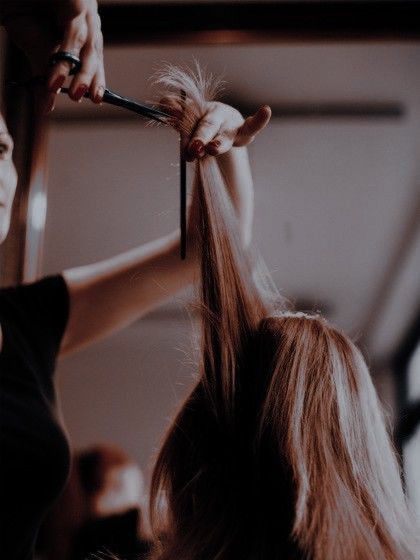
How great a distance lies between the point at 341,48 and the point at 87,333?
0.55 metres

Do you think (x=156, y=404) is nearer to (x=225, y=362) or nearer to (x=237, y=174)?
(x=225, y=362)

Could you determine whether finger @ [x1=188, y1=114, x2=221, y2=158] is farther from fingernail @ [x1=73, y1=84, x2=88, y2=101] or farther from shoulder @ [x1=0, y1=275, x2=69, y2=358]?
shoulder @ [x1=0, y1=275, x2=69, y2=358]

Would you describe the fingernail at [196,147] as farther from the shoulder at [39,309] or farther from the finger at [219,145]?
the shoulder at [39,309]

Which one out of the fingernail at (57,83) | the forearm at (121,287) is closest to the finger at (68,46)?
the fingernail at (57,83)

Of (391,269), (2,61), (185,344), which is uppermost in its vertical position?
(2,61)

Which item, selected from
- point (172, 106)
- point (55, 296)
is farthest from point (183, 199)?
point (55, 296)

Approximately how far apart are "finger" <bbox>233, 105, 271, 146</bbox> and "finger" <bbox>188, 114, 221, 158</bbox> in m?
0.03

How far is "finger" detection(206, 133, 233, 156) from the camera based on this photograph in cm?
58

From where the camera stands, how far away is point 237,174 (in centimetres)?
65

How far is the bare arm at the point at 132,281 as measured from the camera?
66 centimetres

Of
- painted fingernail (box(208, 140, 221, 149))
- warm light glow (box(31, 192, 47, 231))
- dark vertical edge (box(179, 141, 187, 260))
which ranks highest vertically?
painted fingernail (box(208, 140, 221, 149))

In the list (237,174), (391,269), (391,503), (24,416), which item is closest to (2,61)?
(237,174)

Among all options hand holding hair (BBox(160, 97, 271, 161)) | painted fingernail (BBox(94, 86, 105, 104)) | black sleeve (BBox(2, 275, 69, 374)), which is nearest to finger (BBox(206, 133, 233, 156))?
hand holding hair (BBox(160, 97, 271, 161))

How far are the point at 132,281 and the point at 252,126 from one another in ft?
0.74
